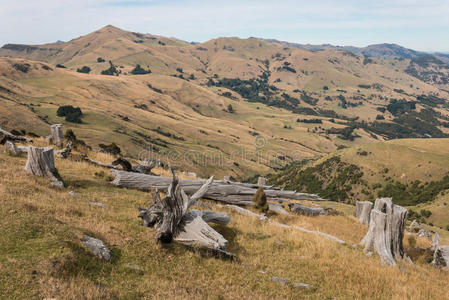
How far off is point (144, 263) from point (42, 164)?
28.3 ft

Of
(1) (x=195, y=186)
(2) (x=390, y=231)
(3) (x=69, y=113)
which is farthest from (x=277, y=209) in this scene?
(3) (x=69, y=113)

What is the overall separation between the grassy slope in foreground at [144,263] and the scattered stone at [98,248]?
19 cm

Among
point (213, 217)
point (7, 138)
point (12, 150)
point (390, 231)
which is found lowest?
point (390, 231)

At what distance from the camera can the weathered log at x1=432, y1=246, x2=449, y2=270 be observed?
1201 centimetres

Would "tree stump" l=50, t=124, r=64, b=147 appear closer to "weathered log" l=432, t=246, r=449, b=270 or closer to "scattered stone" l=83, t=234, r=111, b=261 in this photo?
"scattered stone" l=83, t=234, r=111, b=261

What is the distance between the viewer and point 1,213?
8.31m

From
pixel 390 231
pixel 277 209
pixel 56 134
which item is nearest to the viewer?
pixel 390 231

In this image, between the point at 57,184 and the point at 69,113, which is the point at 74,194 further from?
the point at 69,113

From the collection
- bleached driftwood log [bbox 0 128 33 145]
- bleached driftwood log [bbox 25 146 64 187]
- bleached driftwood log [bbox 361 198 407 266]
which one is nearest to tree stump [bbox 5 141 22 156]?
bleached driftwood log [bbox 0 128 33 145]

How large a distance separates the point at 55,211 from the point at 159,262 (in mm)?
4281

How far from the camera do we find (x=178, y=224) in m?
9.71

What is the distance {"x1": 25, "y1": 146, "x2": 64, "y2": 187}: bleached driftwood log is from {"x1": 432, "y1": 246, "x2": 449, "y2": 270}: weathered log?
16902 mm

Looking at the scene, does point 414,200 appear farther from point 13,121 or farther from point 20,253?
point 13,121

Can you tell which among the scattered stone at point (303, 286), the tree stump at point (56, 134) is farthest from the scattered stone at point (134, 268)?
the tree stump at point (56, 134)
